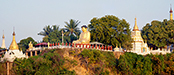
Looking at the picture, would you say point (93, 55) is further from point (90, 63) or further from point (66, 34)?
point (66, 34)

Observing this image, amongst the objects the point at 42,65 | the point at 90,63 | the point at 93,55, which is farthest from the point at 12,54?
the point at 93,55

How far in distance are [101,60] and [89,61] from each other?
1.34m

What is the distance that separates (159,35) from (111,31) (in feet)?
31.7

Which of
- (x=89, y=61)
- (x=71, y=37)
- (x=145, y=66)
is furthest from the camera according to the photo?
(x=71, y=37)

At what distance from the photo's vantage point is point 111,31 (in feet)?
108

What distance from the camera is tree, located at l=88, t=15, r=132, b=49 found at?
3309 cm

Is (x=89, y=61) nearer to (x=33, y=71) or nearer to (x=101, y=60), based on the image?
(x=101, y=60)

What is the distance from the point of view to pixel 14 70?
24719 millimetres

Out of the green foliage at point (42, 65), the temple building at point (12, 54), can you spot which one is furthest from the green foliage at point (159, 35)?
the temple building at point (12, 54)

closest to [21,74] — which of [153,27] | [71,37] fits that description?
[71,37]

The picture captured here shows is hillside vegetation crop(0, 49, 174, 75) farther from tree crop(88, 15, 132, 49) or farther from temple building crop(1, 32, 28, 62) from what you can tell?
tree crop(88, 15, 132, 49)

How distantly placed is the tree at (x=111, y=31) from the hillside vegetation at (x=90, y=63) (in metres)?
2.58

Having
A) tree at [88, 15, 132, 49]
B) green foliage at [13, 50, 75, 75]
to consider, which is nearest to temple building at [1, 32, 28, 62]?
green foliage at [13, 50, 75, 75]

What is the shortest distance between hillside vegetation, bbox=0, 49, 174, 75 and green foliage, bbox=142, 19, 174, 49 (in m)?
6.57
